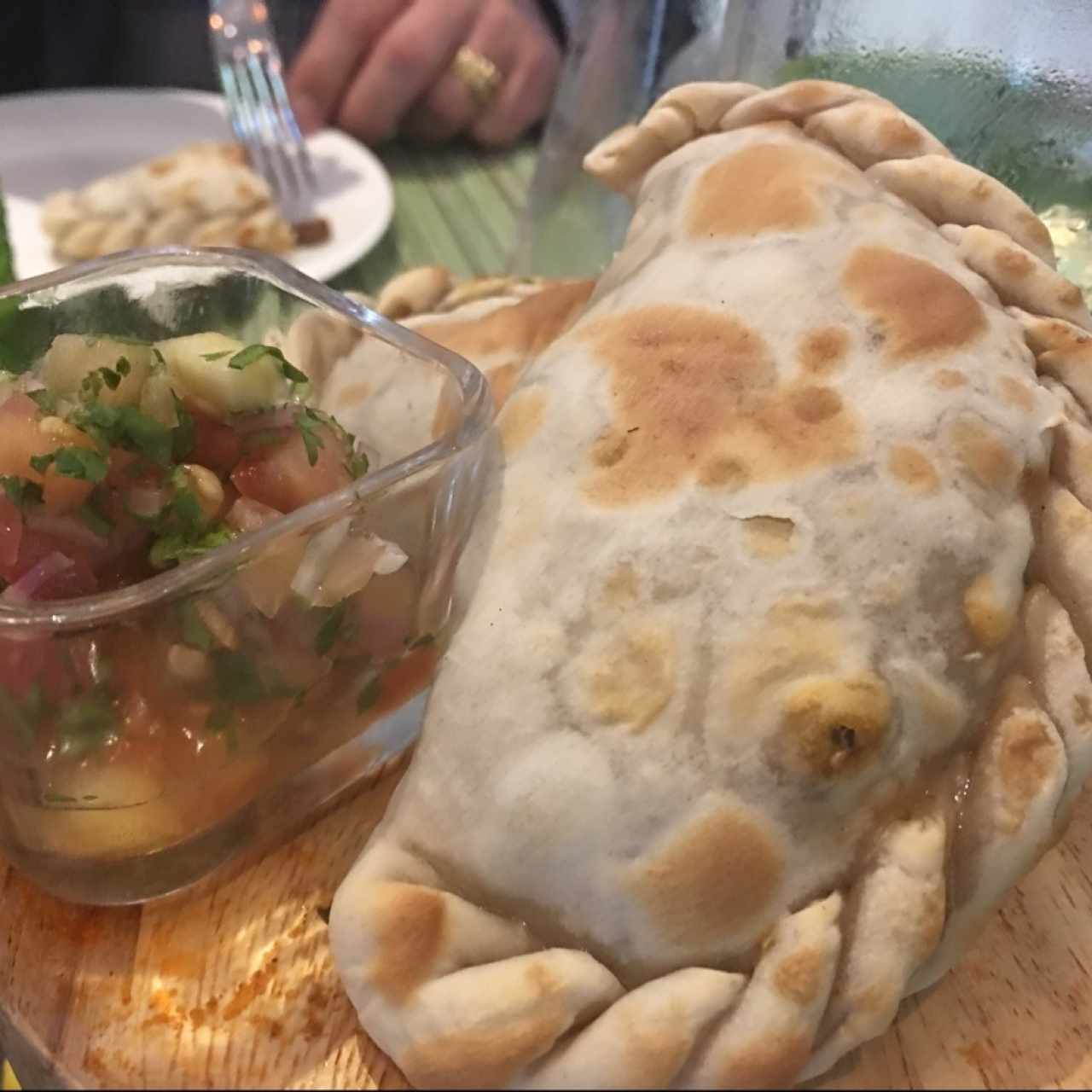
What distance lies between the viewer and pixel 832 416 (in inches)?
30.6

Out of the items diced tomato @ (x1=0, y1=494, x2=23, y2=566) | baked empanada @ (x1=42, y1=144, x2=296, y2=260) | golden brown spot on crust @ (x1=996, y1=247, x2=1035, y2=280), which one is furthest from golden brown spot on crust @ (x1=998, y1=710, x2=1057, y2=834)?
baked empanada @ (x1=42, y1=144, x2=296, y2=260)

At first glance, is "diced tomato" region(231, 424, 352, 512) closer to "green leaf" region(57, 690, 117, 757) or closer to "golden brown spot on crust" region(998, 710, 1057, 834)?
"green leaf" region(57, 690, 117, 757)

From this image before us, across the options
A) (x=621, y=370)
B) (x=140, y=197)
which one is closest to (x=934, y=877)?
(x=621, y=370)

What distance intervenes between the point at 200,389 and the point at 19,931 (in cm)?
39

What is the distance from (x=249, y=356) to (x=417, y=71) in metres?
1.65

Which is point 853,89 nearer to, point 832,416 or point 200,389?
point 832,416

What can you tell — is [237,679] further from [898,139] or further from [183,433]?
[898,139]

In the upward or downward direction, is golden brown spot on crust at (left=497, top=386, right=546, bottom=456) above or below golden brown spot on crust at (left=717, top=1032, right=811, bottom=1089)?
above

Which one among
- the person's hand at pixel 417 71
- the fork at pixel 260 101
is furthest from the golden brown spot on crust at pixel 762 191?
the person's hand at pixel 417 71

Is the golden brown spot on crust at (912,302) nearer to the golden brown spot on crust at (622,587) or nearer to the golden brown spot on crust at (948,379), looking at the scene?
the golden brown spot on crust at (948,379)

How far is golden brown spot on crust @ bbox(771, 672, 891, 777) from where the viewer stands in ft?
2.26

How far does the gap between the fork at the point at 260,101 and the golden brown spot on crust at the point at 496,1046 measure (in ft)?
5.42

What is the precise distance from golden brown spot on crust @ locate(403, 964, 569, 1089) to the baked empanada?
1.49 metres

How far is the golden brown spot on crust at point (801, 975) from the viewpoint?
0.67m
